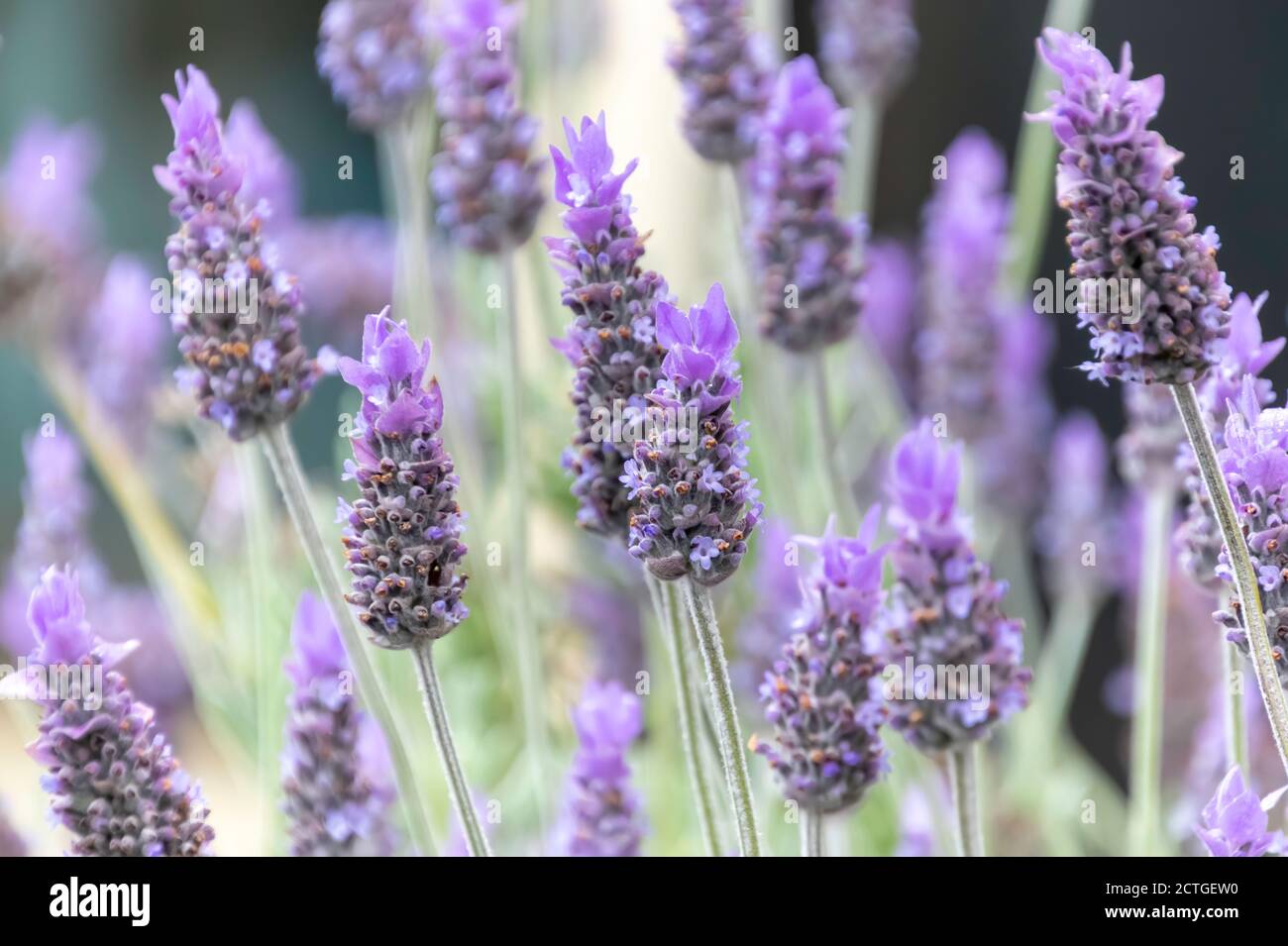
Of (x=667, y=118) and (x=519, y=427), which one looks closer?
(x=519, y=427)

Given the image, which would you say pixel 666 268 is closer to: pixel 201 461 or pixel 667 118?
pixel 667 118

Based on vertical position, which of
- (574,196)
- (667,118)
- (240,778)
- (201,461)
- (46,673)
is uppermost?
(667,118)

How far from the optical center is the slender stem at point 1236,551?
25.7 inches

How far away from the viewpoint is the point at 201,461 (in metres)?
1.50

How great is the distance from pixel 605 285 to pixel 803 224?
1.15 ft

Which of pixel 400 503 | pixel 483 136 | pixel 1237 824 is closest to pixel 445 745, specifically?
pixel 400 503

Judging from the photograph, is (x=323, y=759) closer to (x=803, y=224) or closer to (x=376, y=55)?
(x=803, y=224)

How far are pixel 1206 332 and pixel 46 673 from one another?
1.93ft

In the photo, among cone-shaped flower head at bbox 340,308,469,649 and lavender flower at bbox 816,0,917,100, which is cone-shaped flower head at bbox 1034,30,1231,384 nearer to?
cone-shaped flower head at bbox 340,308,469,649

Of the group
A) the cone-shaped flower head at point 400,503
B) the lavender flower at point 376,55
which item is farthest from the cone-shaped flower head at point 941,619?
the lavender flower at point 376,55

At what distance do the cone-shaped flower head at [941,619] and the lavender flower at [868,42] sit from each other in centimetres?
70

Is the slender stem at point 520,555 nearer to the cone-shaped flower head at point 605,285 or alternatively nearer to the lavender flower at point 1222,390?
the cone-shaped flower head at point 605,285

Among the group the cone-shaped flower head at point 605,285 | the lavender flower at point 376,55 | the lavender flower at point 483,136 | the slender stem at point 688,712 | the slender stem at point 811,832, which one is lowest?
the slender stem at point 811,832
